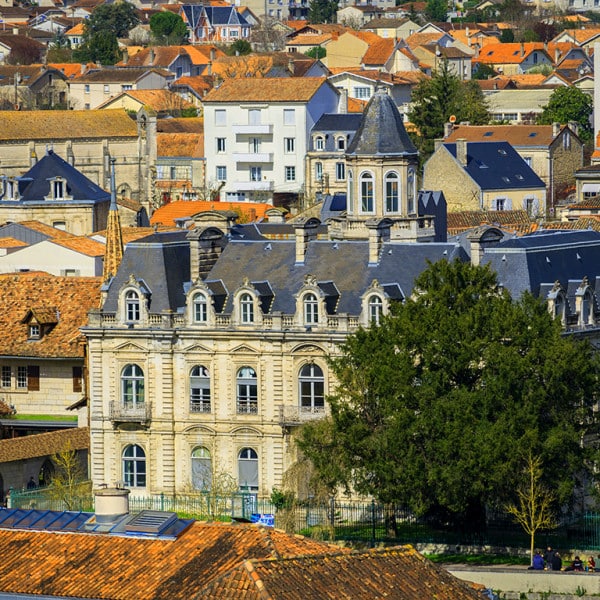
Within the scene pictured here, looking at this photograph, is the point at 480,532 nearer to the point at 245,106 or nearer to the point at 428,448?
the point at 428,448

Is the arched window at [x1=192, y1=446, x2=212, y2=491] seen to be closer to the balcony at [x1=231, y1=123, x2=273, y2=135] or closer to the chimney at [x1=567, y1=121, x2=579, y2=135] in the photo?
the chimney at [x1=567, y1=121, x2=579, y2=135]

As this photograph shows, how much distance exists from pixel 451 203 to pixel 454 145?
14.9 ft

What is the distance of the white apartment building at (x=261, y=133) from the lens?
572ft

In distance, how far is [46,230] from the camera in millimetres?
132125

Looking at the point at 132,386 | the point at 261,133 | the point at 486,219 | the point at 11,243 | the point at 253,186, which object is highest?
the point at 261,133

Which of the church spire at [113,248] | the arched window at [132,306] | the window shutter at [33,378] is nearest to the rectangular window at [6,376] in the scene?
the window shutter at [33,378]

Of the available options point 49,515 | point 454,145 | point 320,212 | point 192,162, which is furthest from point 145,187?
point 49,515

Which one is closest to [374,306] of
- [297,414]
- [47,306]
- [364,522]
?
[297,414]

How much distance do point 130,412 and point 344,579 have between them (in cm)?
A: 3902

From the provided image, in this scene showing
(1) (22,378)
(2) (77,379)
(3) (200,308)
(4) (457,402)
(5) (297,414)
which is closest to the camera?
(4) (457,402)

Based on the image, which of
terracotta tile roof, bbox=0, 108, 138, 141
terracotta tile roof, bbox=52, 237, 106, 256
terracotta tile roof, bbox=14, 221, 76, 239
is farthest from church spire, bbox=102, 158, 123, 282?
terracotta tile roof, bbox=0, 108, 138, 141

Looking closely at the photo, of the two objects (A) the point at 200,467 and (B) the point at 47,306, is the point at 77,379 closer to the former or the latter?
(B) the point at 47,306

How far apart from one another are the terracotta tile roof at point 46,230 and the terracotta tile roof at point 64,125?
4099cm

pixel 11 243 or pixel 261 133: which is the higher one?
pixel 261 133
